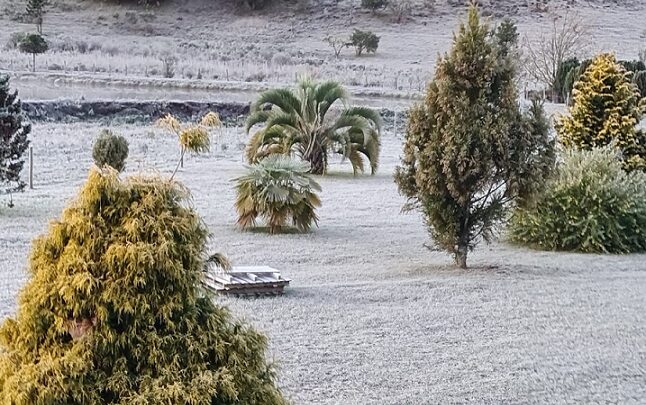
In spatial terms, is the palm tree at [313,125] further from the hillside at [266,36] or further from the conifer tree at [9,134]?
the hillside at [266,36]

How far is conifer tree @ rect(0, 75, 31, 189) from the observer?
14.0 meters

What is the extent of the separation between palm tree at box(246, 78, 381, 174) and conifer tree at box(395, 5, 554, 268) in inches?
347

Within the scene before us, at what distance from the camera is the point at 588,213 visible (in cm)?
1240

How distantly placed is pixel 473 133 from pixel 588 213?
3274 millimetres

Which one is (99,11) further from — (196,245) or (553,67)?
(196,245)

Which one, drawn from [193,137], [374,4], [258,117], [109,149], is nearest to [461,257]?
[193,137]

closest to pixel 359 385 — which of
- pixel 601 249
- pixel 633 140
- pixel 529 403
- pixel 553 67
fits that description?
pixel 529 403

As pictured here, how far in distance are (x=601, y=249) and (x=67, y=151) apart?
13879 millimetres

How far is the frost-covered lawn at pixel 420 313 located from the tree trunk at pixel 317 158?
4.76 m

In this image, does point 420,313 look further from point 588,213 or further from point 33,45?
point 33,45

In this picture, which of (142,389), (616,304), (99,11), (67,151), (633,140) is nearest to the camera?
(142,389)

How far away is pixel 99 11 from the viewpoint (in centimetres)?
6950

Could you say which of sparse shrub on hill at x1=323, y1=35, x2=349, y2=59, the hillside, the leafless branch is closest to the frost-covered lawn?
the leafless branch

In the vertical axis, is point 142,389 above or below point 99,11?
below
